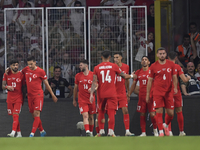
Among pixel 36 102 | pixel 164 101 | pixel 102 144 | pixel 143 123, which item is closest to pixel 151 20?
pixel 143 123

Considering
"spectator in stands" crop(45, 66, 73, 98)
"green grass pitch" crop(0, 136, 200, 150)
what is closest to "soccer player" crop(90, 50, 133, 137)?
"green grass pitch" crop(0, 136, 200, 150)

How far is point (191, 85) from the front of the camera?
1280cm

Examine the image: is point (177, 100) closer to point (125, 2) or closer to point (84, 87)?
point (84, 87)

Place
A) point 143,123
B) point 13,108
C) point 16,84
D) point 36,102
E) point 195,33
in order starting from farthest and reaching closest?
point 195,33 < point 143,123 < point 13,108 < point 16,84 < point 36,102

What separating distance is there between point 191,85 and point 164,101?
2.56 meters

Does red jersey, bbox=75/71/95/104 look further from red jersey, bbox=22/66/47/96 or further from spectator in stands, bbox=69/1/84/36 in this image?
spectator in stands, bbox=69/1/84/36

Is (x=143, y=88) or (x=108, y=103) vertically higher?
(x=143, y=88)

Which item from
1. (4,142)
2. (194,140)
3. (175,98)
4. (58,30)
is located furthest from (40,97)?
(194,140)

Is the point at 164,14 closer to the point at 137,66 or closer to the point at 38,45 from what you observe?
the point at 137,66

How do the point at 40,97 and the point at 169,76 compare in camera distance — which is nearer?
the point at 169,76

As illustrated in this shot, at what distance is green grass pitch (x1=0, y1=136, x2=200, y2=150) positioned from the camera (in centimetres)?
671

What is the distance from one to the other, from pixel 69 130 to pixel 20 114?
1.43 meters

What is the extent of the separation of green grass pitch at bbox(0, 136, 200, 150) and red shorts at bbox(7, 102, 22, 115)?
402 centimetres

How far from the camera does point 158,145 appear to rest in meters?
6.90
